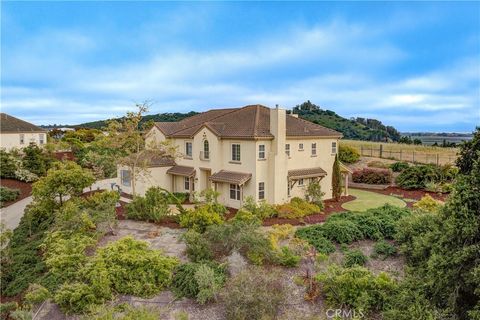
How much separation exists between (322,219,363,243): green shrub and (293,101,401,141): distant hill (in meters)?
60.8

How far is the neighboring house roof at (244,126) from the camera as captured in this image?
23.9 metres

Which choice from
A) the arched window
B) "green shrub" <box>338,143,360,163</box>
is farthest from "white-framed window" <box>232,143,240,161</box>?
"green shrub" <box>338,143,360,163</box>

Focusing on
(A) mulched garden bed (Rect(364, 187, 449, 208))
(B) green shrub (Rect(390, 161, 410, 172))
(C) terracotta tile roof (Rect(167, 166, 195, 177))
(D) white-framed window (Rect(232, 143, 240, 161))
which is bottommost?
(A) mulched garden bed (Rect(364, 187, 449, 208))

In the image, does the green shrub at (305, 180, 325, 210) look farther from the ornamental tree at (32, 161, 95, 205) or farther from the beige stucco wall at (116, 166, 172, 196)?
the ornamental tree at (32, 161, 95, 205)

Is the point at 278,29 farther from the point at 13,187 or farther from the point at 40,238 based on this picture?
the point at 13,187

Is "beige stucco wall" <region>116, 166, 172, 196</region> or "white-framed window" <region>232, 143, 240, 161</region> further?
"beige stucco wall" <region>116, 166, 172, 196</region>

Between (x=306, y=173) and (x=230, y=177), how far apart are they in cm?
565

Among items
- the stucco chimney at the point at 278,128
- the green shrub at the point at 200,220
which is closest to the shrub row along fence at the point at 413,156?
the stucco chimney at the point at 278,128

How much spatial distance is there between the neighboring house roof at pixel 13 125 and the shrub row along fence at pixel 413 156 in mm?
46619

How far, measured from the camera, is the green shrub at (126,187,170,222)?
65.2 ft

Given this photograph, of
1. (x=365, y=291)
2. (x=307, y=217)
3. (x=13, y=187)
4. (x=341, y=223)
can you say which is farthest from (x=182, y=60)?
(x=13, y=187)

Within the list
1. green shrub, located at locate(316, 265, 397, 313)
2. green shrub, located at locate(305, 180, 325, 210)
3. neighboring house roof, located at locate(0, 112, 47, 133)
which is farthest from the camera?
neighboring house roof, located at locate(0, 112, 47, 133)

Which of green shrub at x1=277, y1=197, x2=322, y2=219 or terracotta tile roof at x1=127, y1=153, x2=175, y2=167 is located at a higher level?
terracotta tile roof at x1=127, y1=153, x2=175, y2=167

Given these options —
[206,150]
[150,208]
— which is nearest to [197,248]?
[150,208]
